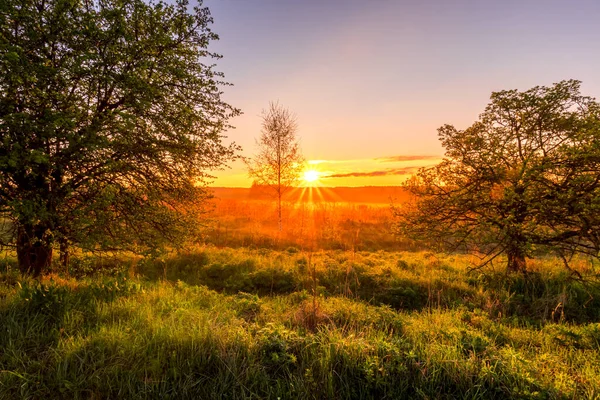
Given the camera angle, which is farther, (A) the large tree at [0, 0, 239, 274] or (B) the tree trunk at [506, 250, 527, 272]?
(B) the tree trunk at [506, 250, 527, 272]

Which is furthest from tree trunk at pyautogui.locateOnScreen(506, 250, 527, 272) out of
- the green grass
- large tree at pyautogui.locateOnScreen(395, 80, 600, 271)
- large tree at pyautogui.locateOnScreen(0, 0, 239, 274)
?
large tree at pyautogui.locateOnScreen(0, 0, 239, 274)

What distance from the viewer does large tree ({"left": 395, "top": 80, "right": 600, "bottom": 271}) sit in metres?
6.49

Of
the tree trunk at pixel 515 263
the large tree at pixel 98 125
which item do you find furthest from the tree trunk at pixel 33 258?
the tree trunk at pixel 515 263

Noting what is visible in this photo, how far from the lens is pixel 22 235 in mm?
6285

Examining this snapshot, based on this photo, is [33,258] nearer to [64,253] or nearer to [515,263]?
[64,253]

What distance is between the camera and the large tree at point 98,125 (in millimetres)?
4965

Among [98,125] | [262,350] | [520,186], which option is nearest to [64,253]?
[98,125]

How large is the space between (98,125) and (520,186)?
965 centimetres

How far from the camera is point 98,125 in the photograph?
5.35 m

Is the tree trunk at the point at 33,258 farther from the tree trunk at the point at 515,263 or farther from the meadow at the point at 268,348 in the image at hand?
the tree trunk at the point at 515,263

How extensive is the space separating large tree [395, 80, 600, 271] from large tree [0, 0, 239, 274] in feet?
21.8

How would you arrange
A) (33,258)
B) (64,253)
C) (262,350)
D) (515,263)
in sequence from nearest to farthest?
(262,350), (64,253), (33,258), (515,263)

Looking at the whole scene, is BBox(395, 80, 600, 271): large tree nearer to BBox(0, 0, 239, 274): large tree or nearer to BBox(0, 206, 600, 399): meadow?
BBox(0, 206, 600, 399): meadow

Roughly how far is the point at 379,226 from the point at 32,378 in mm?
18489
